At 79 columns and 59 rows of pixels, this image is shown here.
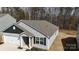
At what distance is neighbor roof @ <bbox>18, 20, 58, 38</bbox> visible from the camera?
11.2ft

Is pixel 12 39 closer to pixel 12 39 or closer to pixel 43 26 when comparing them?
pixel 12 39

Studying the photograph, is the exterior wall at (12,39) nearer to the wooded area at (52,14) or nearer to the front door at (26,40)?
the front door at (26,40)

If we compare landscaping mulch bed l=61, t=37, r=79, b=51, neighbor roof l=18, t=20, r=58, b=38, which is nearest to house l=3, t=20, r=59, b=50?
neighbor roof l=18, t=20, r=58, b=38

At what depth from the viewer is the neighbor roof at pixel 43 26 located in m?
3.40

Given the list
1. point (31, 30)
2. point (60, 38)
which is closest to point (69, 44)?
point (60, 38)

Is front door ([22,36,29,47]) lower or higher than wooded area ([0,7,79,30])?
lower

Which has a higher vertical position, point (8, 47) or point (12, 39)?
point (12, 39)

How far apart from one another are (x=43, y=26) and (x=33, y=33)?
0.61ft

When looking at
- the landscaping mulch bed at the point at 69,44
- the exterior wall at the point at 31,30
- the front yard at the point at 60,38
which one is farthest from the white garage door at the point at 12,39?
the landscaping mulch bed at the point at 69,44

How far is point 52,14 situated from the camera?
3400mm

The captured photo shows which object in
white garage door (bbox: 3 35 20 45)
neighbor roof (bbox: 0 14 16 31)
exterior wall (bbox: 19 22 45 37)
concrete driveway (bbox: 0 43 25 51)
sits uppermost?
neighbor roof (bbox: 0 14 16 31)

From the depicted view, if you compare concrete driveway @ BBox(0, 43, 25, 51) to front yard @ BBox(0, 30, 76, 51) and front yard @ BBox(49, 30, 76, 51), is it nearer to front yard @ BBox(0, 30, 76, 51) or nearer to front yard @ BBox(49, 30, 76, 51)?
front yard @ BBox(0, 30, 76, 51)
